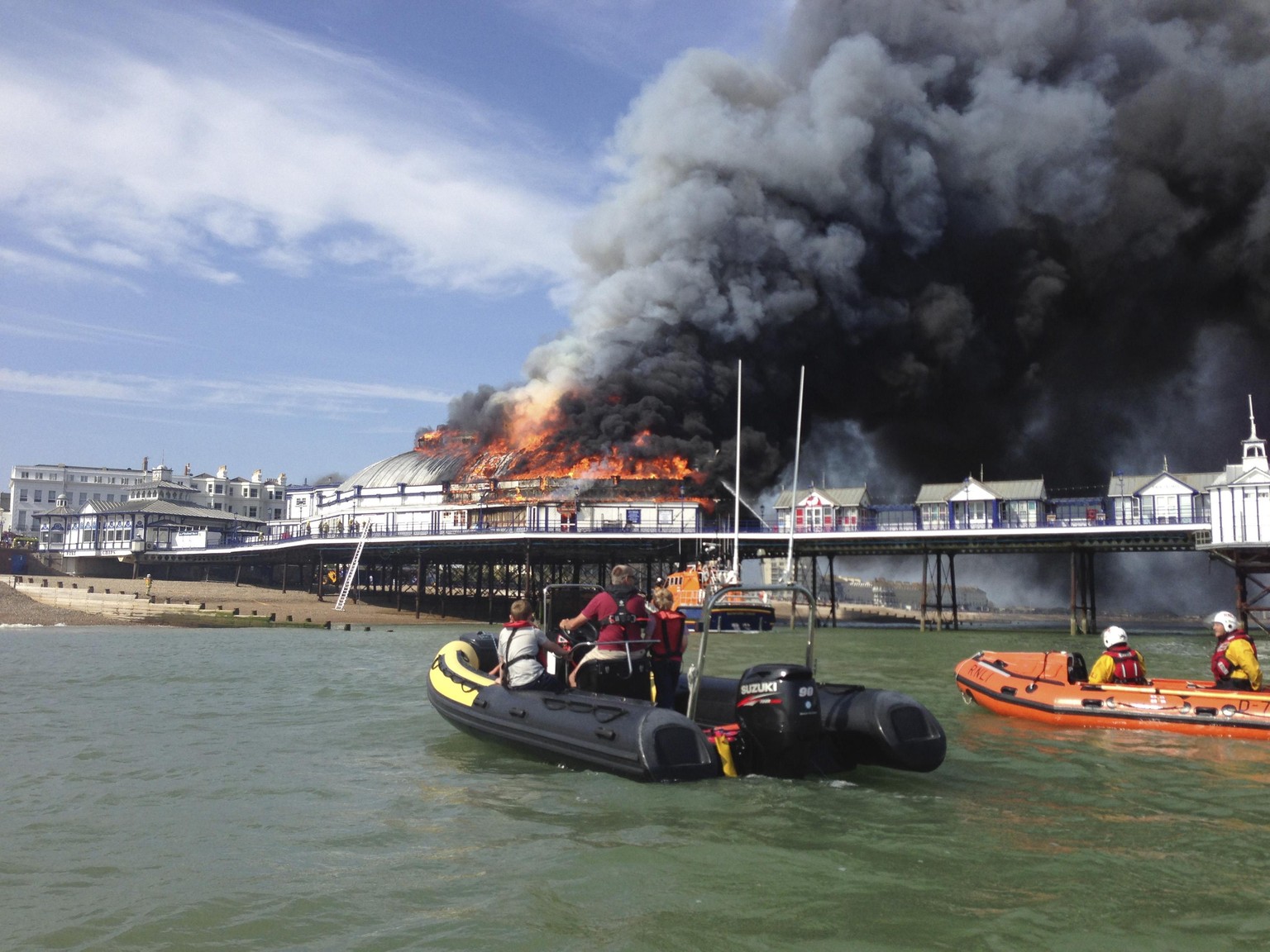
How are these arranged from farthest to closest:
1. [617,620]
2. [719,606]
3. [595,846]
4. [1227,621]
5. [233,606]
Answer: [233,606] → [719,606] → [1227,621] → [617,620] → [595,846]

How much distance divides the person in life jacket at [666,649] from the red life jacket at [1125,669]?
8.46 m

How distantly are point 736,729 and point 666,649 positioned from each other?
1827 millimetres

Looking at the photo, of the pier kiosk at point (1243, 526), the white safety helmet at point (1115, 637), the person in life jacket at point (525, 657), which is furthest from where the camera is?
the pier kiosk at point (1243, 526)

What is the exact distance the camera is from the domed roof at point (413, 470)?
293 feet

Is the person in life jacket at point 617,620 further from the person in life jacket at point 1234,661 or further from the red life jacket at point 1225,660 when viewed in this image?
the red life jacket at point 1225,660

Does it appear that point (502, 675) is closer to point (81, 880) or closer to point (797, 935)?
point (81, 880)

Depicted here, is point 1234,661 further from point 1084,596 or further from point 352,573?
point 352,573

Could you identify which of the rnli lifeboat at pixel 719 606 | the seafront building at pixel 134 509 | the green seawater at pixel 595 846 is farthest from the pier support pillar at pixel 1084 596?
the seafront building at pixel 134 509

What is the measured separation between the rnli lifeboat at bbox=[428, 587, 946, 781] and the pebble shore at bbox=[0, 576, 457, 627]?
43.9 meters

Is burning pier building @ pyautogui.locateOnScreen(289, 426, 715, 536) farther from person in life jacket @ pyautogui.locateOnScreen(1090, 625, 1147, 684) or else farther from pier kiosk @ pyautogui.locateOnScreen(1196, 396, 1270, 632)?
person in life jacket @ pyautogui.locateOnScreen(1090, 625, 1147, 684)

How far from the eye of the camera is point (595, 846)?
29.0 feet

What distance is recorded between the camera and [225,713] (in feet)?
58.2

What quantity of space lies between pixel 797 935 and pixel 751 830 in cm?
250

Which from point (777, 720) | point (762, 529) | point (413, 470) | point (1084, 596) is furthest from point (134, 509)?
point (777, 720)
